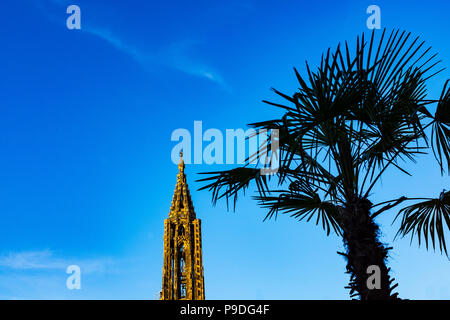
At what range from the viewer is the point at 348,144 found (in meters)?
5.07

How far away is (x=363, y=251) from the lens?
4578 mm

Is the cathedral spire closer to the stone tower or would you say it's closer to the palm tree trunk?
the stone tower

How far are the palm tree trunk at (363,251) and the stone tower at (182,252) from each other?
27.8 m

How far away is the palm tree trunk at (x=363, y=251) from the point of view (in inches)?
173

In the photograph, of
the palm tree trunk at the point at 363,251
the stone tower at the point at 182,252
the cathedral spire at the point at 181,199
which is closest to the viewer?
the palm tree trunk at the point at 363,251

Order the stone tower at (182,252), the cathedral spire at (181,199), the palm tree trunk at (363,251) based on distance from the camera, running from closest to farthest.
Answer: the palm tree trunk at (363,251) → the stone tower at (182,252) → the cathedral spire at (181,199)

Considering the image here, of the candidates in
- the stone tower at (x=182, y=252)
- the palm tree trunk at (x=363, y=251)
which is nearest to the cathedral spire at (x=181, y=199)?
the stone tower at (x=182, y=252)

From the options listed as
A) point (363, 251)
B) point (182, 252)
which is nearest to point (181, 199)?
point (182, 252)

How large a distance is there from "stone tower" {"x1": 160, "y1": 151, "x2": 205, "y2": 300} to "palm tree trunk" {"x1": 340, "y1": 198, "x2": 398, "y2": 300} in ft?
91.4

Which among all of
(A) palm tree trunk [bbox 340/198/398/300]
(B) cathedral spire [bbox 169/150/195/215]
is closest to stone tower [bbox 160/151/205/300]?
(B) cathedral spire [bbox 169/150/195/215]

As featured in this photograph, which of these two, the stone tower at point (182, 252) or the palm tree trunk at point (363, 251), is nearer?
the palm tree trunk at point (363, 251)

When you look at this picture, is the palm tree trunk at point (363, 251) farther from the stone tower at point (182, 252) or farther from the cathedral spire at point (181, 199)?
the cathedral spire at point (181, 199)
